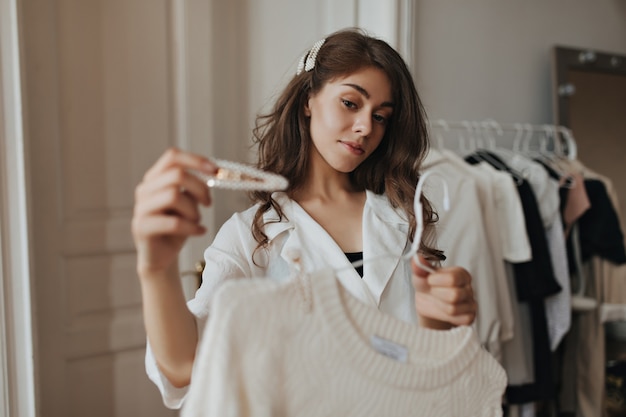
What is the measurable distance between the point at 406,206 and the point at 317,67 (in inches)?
12.5

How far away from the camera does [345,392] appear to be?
2.18ft

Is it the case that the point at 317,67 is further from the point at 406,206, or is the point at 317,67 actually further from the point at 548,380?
the point at 548,380

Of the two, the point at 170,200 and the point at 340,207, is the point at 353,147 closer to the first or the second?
the point at 340,207

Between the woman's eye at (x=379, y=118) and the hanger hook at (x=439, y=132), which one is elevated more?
the woman's eye at (x=379, y=118)

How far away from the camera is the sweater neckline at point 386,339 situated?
662mm

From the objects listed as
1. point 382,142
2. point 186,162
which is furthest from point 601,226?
point 186,162

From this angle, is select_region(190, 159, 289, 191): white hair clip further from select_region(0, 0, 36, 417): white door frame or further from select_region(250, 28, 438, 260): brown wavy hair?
select_region(0, 0, 36, 417): white door frame

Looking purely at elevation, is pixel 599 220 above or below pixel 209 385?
below

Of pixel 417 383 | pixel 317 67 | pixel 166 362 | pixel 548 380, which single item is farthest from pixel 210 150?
pixel 548 380

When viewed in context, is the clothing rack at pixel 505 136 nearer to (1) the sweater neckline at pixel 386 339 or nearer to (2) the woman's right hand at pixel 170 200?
(1) the sweater neckline at pixel 386 339

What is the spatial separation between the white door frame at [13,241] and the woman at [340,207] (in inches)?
22.1

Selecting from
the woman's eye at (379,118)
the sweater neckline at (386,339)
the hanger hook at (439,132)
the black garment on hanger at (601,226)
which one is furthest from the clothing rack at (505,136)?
the sweater neckline at (386,339)

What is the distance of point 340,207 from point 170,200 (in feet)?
1.80

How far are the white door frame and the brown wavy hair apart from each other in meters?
0.57
